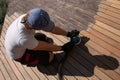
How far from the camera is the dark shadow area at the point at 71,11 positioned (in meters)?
5.38

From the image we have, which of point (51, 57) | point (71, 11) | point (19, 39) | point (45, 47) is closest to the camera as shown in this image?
point (19, 39)

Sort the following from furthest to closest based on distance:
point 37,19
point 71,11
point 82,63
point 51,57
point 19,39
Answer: point 71,11, point 51,57, point 82,63, point 19,39, point 37,19

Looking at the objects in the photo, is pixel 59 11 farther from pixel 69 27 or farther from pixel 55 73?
pixel 55 73

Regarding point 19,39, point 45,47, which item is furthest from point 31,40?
point 45,47

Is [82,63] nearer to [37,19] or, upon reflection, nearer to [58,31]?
[58,31]

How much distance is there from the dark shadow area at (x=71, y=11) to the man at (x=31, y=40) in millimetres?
580

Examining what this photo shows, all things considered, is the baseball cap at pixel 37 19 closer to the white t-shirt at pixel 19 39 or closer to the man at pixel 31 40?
the man at pixel 31 40

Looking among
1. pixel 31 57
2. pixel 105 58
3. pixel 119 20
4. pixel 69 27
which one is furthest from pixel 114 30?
pixel 31 57

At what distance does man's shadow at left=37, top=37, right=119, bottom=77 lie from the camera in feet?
14.1

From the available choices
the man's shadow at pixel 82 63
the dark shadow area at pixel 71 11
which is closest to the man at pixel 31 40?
the man's shadow at pixel 82 63

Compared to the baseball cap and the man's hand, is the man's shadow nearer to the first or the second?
the man's hand

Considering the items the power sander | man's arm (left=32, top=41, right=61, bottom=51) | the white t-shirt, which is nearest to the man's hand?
the power sander

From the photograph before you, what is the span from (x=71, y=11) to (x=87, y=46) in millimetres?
1382

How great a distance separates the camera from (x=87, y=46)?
4742 millimetres
